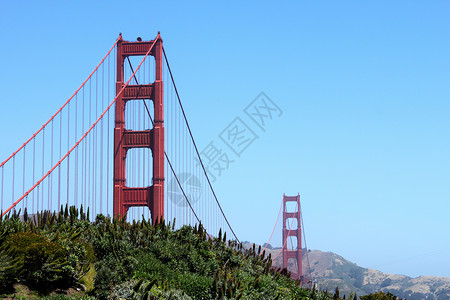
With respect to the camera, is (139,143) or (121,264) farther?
(139,143)

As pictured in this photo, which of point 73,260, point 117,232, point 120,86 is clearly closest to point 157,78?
point 120,86

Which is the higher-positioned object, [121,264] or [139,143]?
[139,143]

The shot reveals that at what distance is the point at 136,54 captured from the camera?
162 ft

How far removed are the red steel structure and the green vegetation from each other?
16.7 m

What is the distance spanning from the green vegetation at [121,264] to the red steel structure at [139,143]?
16.7m

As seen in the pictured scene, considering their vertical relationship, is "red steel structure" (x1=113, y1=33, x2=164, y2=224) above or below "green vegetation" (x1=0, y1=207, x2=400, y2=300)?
above

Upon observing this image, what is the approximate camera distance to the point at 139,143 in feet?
151

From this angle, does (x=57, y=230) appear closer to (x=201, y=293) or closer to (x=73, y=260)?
(x=73, y=260)

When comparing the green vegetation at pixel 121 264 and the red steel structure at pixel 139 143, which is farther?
the red steel structure at pixel 139 143

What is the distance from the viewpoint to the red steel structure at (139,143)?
44.6 m

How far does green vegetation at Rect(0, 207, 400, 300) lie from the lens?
19641 mm

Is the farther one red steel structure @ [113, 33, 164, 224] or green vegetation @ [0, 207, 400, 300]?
red steel structure @ [113, 33, 164, 224]

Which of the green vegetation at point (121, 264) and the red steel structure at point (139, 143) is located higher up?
the red steel structure at point (139, 143)

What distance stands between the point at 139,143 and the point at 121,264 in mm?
24473
